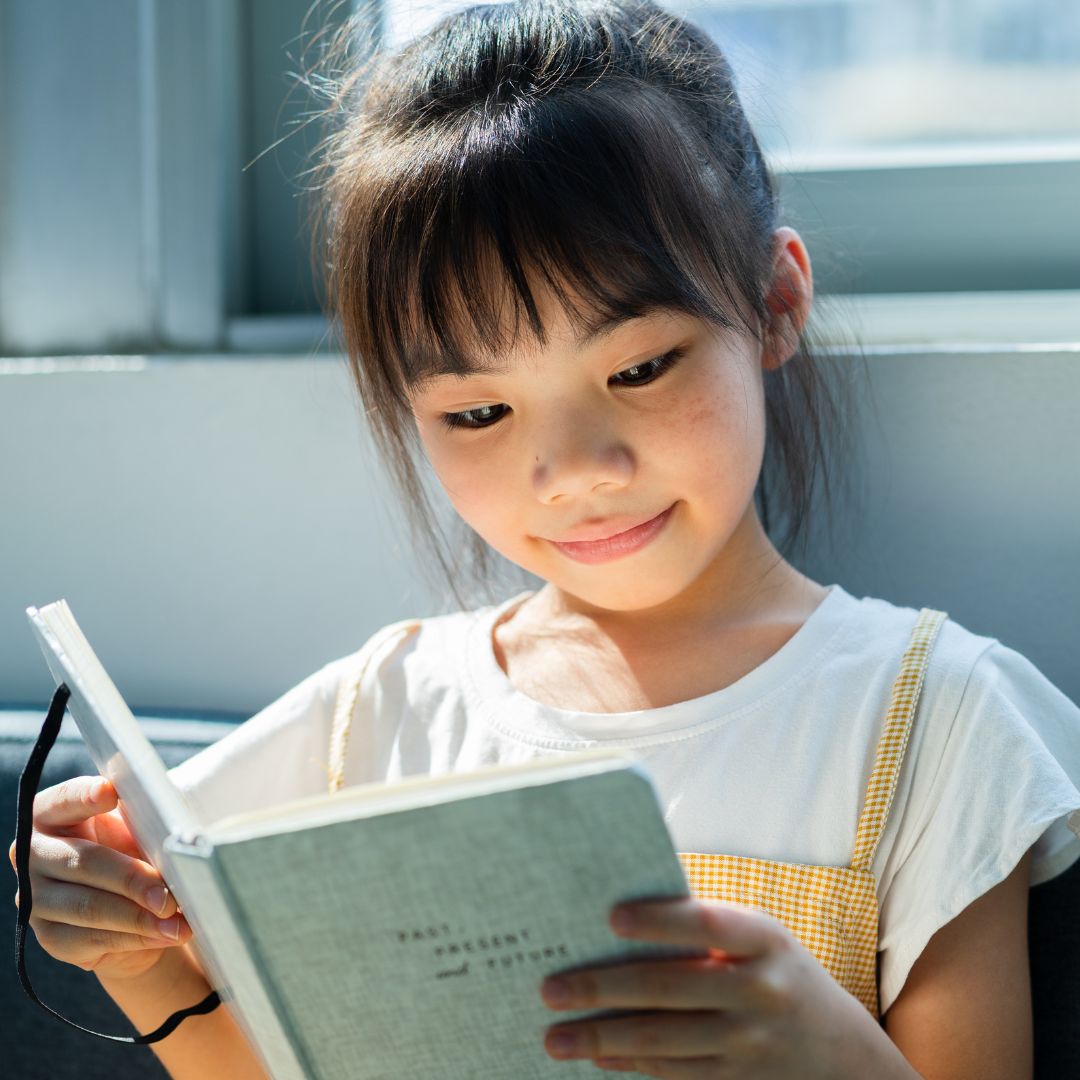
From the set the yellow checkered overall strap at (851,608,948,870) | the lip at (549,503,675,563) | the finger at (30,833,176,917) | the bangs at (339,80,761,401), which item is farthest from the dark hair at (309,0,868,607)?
the finger at (30,833,176,917)

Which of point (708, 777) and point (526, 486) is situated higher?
point (526, 486)

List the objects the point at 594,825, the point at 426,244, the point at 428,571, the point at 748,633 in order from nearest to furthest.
Answer: the point at 594,825
the point at 426,244
the point at 748,633
the point at 428,571

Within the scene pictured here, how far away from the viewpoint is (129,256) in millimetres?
1267

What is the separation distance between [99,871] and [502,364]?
1.21ft

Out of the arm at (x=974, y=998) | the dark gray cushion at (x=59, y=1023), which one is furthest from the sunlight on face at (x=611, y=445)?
the dark gray cushion at (x=59, y=1023)

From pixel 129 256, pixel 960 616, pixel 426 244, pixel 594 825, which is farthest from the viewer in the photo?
pixel 129 256

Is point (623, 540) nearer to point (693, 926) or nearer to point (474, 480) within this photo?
point (474, 480)

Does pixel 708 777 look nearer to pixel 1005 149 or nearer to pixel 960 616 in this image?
pixel 960 616

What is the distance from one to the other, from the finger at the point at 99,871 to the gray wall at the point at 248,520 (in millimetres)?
392

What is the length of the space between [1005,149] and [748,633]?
0.60m

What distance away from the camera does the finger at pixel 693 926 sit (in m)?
0.48

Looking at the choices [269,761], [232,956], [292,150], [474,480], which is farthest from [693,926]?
[292,150]

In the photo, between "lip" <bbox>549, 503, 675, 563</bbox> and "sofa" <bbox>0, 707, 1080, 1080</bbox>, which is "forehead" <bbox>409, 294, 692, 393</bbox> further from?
"sofa" <bbox>0, 707, 1080, 1080</bbox>

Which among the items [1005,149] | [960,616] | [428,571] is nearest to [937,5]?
[1005,149]
